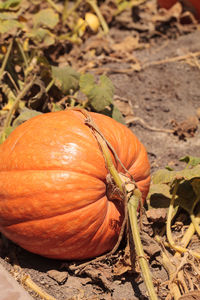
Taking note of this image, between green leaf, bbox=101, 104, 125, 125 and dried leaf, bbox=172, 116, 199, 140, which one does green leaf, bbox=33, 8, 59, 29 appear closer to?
green leaf, bbox=101, 104, 125, 125

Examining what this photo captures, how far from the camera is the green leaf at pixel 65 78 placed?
11.1ft

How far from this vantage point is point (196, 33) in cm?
503

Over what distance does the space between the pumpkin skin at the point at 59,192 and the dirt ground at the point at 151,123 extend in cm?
15

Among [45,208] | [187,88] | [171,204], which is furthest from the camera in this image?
[187,88]

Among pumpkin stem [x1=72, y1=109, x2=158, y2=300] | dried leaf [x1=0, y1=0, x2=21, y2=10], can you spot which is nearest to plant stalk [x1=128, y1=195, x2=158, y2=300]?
pumpkin stem [x1=72, y1=109, x2=158, y2=300]

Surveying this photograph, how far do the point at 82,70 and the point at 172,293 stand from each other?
259 centimetres

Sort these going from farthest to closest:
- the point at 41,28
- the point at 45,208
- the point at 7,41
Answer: the point at 41,28 < the point at 7,41 < the point at 45,208

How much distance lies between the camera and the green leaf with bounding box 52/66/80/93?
133 inches

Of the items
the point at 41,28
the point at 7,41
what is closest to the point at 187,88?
the point at 41,28

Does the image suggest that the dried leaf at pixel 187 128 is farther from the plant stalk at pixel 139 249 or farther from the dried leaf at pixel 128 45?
the plant stalk at pixel 139 249

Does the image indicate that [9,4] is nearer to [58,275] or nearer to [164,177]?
[164,177]

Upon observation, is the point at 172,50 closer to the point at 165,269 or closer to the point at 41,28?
the point at 41,28

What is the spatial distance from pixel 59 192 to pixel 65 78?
1440 millimetres

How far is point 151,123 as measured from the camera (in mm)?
3883
